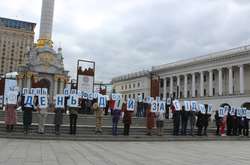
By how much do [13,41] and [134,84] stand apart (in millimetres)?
36682

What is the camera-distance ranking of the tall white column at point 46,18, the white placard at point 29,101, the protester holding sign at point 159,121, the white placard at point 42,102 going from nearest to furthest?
the white placard at point 29,101
the white placard at point 42,102
the protester holding sign at point 159,121
the tall white column at point 46,18

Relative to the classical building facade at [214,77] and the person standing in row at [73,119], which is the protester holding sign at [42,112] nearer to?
the person standing in row at [73,119]

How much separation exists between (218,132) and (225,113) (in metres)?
1.49

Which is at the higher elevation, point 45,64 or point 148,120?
point 45,64

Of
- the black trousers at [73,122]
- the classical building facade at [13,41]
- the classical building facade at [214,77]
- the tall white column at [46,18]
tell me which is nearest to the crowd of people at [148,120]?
the black trousers at [73,122]

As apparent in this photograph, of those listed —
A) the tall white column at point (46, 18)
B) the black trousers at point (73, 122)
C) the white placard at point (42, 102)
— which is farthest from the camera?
the tall white column at point (46, 18)

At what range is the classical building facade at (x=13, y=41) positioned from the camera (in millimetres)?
84125

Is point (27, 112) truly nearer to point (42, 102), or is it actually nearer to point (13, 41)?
point (42, 102)

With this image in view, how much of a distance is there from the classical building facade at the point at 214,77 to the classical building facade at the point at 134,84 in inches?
284

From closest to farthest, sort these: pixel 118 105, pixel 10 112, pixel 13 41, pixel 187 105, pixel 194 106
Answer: pixel 10 112 < pixel 118 105 < pixel 187 105 < pixel 194 106 < pixel 13 41

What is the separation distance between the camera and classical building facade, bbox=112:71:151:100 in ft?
318

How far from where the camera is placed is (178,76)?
85.6 metres

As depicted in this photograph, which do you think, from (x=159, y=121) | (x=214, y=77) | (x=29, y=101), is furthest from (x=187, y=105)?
Answer: (x=214, y=77)

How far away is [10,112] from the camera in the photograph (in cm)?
1795
